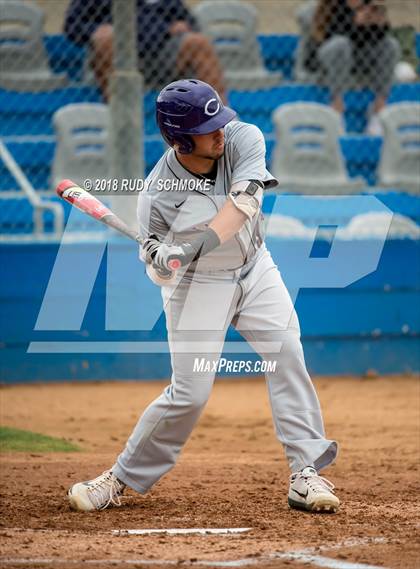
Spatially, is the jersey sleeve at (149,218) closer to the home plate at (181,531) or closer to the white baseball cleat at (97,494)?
the white baseball cleat at (97,494)

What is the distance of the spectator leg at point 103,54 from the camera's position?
9289 mm

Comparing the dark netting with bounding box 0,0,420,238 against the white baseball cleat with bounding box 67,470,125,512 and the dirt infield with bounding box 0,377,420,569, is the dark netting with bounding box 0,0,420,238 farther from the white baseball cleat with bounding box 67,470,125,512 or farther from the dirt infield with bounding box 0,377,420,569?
the white baseball cleat with bounding box 67,470,125,512

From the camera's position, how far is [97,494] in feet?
15.6

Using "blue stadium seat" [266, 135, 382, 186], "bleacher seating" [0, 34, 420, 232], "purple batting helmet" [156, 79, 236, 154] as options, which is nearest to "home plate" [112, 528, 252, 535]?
"purple batting helmet" [156, 79, 236, 154]

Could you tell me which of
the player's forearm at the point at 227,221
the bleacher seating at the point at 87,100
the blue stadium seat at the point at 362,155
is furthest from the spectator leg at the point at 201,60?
the player's forearm at the point at 227,221

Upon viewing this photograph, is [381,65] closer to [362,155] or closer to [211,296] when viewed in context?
[362,155]

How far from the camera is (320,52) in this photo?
9.91 meters

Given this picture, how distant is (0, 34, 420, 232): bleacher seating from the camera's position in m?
9.39

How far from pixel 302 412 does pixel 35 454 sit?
2171 millimetres

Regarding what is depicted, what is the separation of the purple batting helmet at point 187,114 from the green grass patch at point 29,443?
8.49 feet

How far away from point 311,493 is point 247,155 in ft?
4.74

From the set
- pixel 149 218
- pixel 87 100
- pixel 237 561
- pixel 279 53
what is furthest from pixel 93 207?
pixel 279 53

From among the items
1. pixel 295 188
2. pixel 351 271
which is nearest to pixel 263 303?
pixel 351 271

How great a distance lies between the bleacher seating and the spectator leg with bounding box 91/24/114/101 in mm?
368
